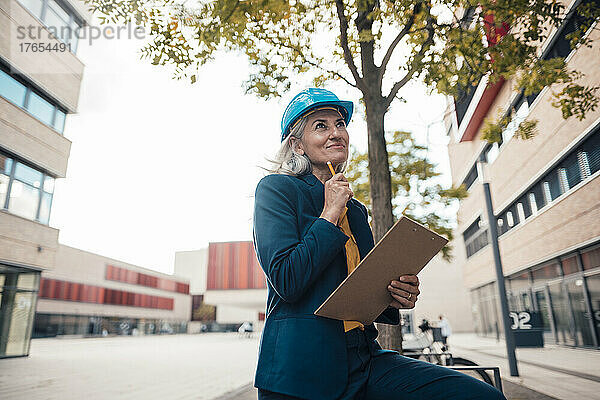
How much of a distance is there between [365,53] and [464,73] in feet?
4.67

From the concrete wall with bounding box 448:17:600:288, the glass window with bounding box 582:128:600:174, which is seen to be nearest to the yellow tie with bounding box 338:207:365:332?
the concrete wall with bounding box 448:17:600:288

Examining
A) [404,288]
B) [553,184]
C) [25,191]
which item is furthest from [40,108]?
[553,184]

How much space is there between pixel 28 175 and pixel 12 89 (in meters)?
3.14

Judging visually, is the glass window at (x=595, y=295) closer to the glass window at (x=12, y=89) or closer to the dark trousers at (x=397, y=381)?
the dark trousers at (x=397, y=381)

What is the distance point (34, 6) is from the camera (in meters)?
16.8

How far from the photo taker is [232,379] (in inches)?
405

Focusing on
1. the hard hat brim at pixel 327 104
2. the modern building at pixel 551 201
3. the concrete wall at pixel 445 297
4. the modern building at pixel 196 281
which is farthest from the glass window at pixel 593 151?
the modern building at pixel 196 281

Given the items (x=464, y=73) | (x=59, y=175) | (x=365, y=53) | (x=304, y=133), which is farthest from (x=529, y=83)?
(x=59, y=175)

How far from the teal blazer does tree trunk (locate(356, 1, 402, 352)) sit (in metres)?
3.65

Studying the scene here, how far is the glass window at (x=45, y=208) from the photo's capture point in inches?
681

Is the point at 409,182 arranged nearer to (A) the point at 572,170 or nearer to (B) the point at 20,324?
(A) the point at 572,170

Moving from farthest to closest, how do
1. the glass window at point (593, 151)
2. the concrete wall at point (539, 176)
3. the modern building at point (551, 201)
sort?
the modern building at point (551, 201), the concrete wall at point (539, 176), the glass window at point (593, 151)

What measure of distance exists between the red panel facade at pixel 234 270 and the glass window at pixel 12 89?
95.4ft

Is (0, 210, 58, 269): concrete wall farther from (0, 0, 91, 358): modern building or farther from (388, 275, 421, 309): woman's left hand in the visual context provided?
(388, 275, 421, 309): woman's left hand
